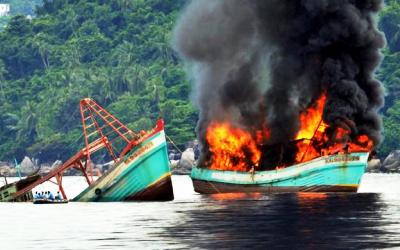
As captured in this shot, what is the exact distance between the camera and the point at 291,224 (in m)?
88.4

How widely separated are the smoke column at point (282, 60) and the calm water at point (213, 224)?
1598cm

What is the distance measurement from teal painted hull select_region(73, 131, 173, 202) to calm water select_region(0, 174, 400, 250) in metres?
1.16

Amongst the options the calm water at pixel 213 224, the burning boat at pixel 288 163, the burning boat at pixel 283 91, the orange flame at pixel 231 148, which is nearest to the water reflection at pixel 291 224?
the calm water at pixel 213 224

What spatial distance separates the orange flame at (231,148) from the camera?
144625 millimetres

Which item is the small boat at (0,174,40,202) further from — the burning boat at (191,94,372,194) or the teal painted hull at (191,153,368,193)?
the teal painted hull at (191,153,368,193)

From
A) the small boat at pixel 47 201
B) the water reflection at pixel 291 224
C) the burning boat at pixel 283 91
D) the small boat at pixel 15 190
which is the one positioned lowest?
the water reflection at pixel 291 224

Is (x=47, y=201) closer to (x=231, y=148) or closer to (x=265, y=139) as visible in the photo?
(x=231, y=148)

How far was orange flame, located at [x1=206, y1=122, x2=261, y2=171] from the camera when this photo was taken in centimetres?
14462

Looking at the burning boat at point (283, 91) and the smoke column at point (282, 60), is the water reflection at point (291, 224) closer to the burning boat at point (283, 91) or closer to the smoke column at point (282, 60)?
the burning boat at point (283, 91)

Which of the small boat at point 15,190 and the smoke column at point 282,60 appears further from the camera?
the smoke column at point 282,60

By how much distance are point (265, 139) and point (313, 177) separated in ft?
57.0

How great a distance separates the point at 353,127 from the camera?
13425 centimetres

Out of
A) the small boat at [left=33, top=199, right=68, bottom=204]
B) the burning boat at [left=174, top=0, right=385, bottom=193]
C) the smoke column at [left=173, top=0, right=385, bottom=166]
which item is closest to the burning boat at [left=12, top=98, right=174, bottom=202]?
the small boat at [left=33, top=199, right=68, bottom=204]

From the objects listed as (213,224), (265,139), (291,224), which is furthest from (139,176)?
(265,139)
